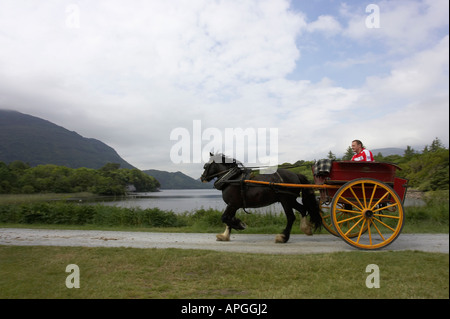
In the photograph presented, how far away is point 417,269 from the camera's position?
3674 mm

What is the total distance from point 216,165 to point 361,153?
12.6 ft

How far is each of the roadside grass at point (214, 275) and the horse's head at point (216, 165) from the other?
9.52 feet

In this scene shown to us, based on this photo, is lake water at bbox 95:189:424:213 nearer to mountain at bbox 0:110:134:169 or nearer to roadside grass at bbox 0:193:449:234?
roadside grass at bbox 0:193:449:234

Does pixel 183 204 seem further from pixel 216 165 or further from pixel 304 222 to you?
pixel 304 222

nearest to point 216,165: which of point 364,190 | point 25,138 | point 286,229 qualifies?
point 286,229

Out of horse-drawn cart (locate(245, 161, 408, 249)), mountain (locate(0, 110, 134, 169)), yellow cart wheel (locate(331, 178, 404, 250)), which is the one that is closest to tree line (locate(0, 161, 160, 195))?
mountain (locate(0, 110, 134, 169))

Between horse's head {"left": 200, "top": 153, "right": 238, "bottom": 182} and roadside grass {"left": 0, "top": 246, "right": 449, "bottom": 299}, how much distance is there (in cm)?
290

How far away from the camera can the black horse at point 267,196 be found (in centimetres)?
744

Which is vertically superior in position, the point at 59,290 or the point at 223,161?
the point at 223,161

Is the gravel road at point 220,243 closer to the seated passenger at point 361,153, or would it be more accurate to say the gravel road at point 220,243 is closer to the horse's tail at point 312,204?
the horse's tail at point 312,204

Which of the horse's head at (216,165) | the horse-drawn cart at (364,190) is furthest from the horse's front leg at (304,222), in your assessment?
the horse's head at (216,165)

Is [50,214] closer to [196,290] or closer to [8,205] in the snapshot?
[8,205]
